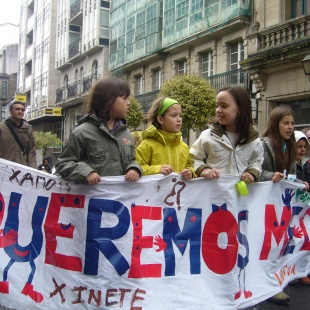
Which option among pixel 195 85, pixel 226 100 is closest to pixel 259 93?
pixel 195 85

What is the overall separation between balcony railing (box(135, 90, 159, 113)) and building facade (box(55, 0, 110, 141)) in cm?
532

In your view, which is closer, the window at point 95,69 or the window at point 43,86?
the window at point 95,69

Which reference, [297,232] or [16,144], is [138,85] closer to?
[16,144]

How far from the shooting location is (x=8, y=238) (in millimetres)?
3273

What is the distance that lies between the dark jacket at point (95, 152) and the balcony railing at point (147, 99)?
851 inches

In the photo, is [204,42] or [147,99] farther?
[147,99]

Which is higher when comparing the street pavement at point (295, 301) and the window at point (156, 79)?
the window at point (156, 79)

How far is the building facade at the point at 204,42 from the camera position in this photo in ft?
50.9

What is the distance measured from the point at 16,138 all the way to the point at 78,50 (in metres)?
31.1

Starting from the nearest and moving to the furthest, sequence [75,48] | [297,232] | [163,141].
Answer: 1. [163,141]
2. [297,232]
3. [75,48]

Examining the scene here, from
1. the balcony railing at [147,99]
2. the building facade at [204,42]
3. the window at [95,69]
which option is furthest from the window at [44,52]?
the balcony railing at [147,99]

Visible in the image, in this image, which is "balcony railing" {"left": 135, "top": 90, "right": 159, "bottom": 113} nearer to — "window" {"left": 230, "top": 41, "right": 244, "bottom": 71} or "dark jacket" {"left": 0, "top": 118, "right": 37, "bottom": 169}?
"window" {"left": 230, "top": 41, "right": 244, "bottom": 71}

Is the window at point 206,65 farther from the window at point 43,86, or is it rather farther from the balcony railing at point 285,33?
the window at point 43,86

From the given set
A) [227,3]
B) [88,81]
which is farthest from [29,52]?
[227,3]
